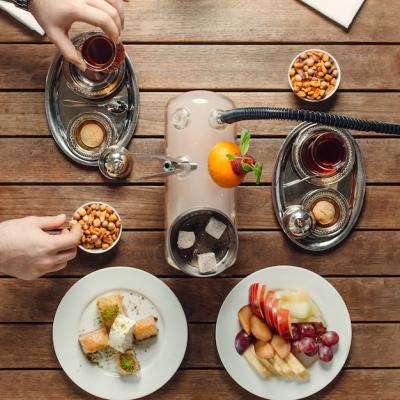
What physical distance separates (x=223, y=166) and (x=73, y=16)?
558 millimetres

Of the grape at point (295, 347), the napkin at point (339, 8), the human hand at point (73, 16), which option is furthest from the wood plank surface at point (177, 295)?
the napkin at point (339, 8)

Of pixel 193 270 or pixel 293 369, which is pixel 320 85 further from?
pixel 293 369

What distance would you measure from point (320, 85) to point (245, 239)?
20.3 inches

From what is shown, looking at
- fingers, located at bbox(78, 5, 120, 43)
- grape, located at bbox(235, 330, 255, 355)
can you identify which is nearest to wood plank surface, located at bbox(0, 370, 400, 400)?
grape, located at bbox(235, 330, 255, 355)

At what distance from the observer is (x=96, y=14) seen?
4.72 feet

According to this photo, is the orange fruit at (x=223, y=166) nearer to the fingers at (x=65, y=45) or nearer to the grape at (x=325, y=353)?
the fingers at (x=65, y=45)

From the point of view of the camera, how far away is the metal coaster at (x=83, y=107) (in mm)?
1688

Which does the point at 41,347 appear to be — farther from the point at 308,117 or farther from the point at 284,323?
the point at 308,117

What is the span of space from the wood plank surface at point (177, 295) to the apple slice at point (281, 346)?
20cm

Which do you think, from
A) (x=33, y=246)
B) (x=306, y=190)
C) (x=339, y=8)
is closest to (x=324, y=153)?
(x=306, y=190)

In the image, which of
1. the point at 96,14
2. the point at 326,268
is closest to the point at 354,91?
the point at 326,268

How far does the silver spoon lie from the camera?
1.68 meters

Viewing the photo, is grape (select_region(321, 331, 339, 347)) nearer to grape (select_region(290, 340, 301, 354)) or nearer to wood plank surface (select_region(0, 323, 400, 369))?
grape (select_region(290, 340, 301, 354))

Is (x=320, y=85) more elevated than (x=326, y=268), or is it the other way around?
(x=320, y=85)
